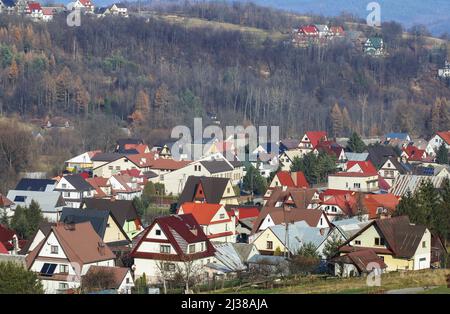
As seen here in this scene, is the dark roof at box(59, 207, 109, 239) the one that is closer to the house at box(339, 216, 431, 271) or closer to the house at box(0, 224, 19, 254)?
the house at box(0, 224, 19, 254)

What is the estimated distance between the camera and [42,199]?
19.1 m

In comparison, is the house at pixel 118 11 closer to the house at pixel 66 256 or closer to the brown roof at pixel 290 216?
the brown roof at pixel 290 216

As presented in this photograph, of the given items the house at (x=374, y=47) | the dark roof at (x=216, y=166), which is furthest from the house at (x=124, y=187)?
the house at (x=374, y=47)

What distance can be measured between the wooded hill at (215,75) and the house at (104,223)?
58.6 ft

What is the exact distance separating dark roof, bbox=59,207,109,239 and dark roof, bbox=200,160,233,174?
8233 millimetres

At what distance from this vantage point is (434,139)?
100 feet

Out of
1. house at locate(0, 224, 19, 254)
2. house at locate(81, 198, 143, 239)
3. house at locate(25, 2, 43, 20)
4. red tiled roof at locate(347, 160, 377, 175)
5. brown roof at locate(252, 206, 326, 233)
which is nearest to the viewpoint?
house at locate(0, 224, 19, 254)

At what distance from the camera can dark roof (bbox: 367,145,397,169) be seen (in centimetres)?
2605

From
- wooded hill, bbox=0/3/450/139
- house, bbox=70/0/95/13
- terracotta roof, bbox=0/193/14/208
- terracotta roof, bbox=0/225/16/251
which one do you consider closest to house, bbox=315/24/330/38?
wooded hill, bbox=0/3/450/139

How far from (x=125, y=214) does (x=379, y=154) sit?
11764 mm

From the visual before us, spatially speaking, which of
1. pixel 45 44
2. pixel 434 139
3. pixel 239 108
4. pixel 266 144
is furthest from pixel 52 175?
pixel 45 44

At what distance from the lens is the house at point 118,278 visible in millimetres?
11285

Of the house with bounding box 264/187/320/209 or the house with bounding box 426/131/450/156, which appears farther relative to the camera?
the house with bounding box 426/131/450/156

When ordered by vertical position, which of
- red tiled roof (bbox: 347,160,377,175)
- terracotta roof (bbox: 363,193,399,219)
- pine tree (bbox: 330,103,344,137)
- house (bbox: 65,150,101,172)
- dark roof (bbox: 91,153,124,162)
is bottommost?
pine tree (bbox: 330,103,344,137)
